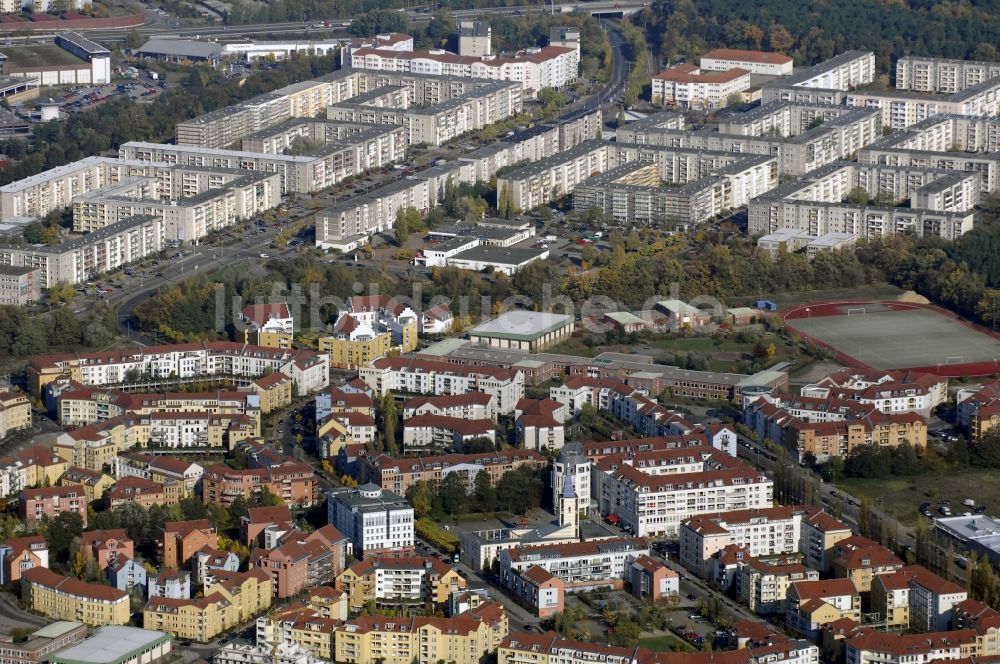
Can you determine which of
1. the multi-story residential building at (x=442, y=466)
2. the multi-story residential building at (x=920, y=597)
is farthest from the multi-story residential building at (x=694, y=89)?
the multi-story residential building at (x=920, y=597)

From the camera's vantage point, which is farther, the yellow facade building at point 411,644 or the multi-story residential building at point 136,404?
the multi-story residential building at point 136,404

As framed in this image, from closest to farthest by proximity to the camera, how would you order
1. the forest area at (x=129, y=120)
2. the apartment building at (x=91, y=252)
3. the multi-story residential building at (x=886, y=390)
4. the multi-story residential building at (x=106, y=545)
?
the multi-story residential building at (x=106, y=545) < the multi-story residential building at (x=886, y=390) < the apartment building at (x=91, y=252) < the forest area at (x=129, y=120)

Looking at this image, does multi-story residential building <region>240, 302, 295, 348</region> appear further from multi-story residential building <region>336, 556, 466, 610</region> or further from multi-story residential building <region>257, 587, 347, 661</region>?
multi-story residential building <region>257, 587, 347, 661</region>

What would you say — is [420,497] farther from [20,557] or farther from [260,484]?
[20,557]

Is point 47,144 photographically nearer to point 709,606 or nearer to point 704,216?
point 704,216

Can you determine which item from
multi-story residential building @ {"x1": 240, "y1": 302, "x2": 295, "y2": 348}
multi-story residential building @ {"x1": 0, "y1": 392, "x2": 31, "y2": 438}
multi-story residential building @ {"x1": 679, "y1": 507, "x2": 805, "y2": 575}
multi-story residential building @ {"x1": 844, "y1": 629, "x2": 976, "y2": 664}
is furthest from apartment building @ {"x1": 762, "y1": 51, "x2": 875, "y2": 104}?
multi-story residential building @ {"x1": 844, "y1": 629, "x2": 976, "y2": 664}

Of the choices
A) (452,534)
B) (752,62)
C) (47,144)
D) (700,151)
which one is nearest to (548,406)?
(452,534)

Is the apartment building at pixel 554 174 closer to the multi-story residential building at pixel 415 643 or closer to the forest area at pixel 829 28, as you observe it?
the forest area at pixel 829 28
